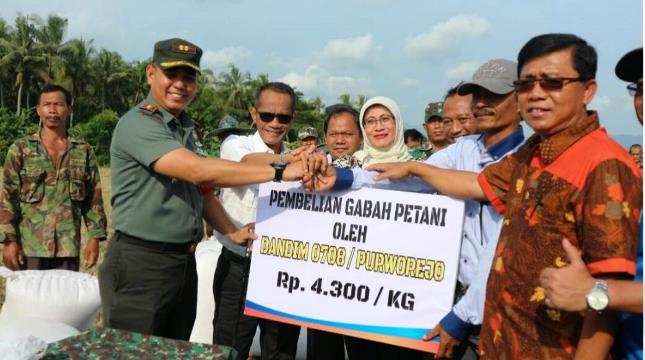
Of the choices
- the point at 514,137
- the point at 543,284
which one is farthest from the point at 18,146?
the point at 543,284

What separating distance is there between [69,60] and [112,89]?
12.7 feet

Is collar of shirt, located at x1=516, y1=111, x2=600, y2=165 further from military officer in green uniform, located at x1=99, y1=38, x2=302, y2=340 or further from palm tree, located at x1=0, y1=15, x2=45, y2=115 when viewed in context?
palm tree, located at x1=0, y1=15, x2=45, y2=115

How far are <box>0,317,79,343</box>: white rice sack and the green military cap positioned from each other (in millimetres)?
1770

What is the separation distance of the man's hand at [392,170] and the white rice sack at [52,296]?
2677 mm

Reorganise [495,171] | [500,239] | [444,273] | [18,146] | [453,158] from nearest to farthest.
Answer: [500,239]
[495,171]
[444,273]
[453,158]
[18,146]

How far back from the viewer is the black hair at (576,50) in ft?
6.40

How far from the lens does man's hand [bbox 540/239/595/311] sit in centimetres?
173

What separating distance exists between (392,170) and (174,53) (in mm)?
1293

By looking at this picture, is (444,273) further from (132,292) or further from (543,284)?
(132,292)

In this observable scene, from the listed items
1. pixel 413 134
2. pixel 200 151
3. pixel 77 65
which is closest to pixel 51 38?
pixel 77 65

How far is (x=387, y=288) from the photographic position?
2.86 m

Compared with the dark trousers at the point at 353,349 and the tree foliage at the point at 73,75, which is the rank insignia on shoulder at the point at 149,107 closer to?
the dark trousers at the point at 353,349

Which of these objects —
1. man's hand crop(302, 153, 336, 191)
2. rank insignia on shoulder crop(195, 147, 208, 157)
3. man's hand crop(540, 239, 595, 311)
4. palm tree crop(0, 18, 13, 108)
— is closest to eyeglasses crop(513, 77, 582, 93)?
man's hand crop(540, 239, 595, 311)

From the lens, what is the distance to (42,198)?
15.9 ft
